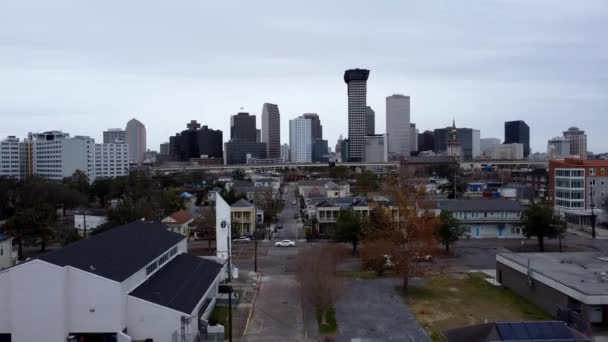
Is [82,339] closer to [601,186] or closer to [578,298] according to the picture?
[578,298]

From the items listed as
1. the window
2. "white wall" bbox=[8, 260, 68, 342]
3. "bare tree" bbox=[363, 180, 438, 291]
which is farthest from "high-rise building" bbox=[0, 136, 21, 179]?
"bare tree" bbox=[363, 180, 438, 291]

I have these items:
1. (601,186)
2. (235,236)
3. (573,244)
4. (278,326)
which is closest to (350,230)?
(235,236)

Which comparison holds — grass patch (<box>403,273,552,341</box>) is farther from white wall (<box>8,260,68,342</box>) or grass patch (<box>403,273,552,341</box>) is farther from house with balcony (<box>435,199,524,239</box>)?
house with balcony (<box>435,199,524,239</box>)

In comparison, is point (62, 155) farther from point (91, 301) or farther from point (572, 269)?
point (572, 269)

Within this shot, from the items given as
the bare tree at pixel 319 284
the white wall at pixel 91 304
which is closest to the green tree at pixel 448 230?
the bare tree at pixel 319 284

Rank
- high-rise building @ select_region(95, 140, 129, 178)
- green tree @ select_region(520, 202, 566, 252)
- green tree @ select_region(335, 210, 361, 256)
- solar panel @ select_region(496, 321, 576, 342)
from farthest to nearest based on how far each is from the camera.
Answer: high-rise building @ select_region(95, 140, 129, 178), green tree @ select_region(520, 202, 566, 252), green tree @ select_region(335, 210, 361, 256), solar panel @ select_region(496, 321, 576, 342)

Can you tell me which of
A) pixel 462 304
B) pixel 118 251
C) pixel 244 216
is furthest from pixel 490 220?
pixel 118 251
